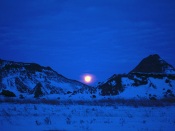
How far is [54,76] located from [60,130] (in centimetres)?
9363

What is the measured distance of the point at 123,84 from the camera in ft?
165

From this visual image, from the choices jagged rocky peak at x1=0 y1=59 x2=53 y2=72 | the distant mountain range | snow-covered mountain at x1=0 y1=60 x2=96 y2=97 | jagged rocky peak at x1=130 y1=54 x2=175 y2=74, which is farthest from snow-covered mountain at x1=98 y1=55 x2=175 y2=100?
jagged rocky peak at x1=0 y1=59 x2=53 y2=72

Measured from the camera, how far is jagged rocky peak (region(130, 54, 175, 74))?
6220cm

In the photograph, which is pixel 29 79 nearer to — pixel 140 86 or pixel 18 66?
pixel 18 66

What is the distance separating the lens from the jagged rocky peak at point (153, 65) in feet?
204

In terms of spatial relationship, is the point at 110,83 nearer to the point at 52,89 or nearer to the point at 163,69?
the point at 163,69

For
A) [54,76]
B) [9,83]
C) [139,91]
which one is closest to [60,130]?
[139,91]

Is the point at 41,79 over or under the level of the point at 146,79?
over

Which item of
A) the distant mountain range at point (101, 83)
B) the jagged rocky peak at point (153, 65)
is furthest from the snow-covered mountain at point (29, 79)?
the jagged rocky peak at point (153, 65)

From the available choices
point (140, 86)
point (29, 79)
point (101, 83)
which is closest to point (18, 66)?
point (29, 79)

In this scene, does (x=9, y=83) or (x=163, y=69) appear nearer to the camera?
(x=163, y=69)

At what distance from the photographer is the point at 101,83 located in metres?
55.5

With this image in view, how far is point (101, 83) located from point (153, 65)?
16383mm

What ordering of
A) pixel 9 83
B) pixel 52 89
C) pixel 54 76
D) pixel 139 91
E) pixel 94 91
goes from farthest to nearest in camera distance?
pixel 54 76 < pixel 52 89 < pixel 9 83 < pixel 94 91 < pixel 139 91
